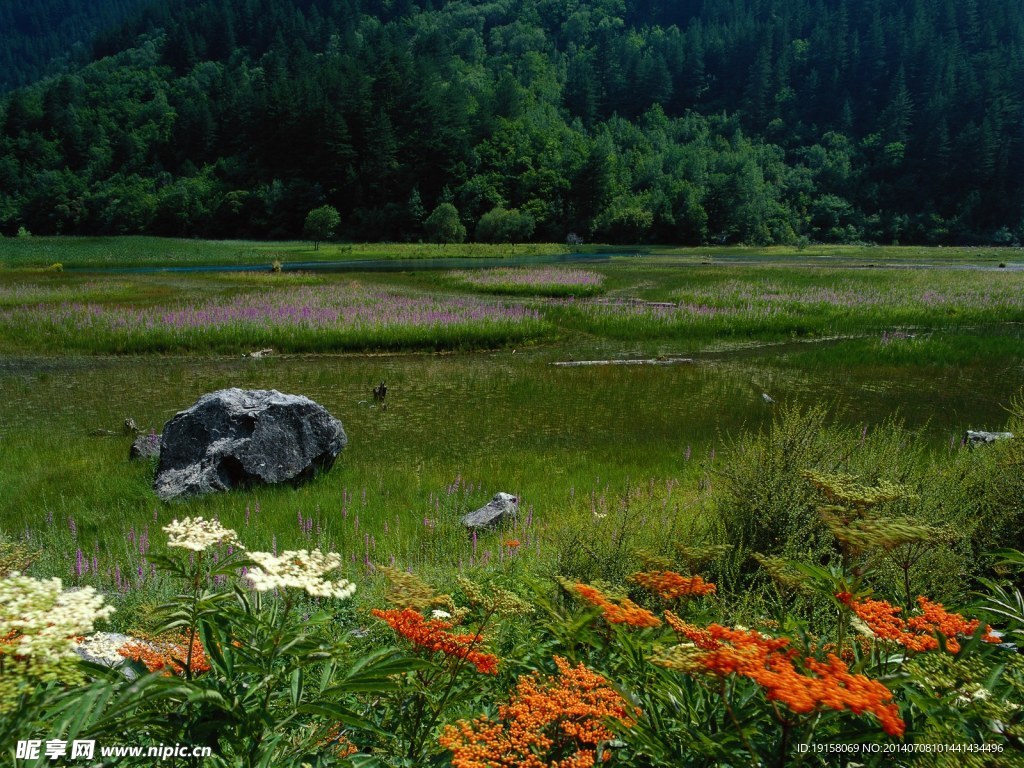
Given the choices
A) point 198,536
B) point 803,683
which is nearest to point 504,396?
point 198,536

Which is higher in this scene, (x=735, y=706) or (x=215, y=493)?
(x=735, y=706)

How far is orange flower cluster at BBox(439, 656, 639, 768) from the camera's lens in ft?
5.97

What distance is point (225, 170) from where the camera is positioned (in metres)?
142

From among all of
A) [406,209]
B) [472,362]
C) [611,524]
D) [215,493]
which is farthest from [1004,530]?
[406,209]

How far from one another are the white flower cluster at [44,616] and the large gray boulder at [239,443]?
7657 millimetres

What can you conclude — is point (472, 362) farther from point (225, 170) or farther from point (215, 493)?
point (225, 170)

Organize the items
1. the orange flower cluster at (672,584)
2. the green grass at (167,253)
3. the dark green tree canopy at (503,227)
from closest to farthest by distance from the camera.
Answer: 1. the orange flower cluster at (672,584)
2. the green grass at (167,253)
3. the dark green tree canopy at (503,227)

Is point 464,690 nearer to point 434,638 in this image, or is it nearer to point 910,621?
point 434,638

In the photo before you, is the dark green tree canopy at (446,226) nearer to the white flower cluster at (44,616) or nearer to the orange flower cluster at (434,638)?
the orange flower cluster at (434,638)

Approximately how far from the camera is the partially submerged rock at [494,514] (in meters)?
7.27

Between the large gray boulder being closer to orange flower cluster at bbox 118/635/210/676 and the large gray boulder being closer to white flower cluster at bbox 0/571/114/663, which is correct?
orange flower cluster at bbox 118/635/210/676

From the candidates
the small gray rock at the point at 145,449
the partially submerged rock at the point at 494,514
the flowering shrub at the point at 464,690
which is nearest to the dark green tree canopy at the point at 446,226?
the small gray rock at the point at 145,449

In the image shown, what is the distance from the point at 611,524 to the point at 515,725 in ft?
13.7

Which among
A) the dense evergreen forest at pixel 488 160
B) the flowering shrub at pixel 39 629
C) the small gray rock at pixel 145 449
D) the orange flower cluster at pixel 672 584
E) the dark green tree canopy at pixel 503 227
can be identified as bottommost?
the small gray rock at pixel 145 449
